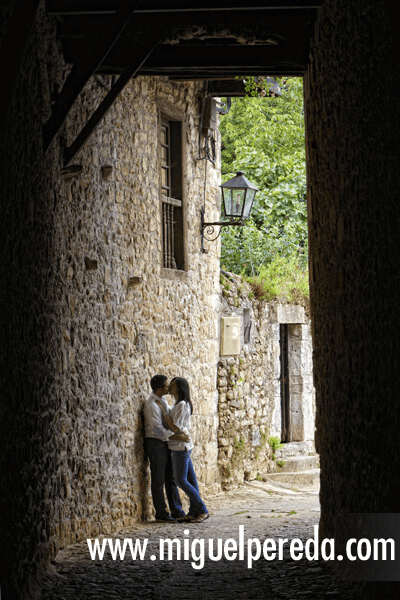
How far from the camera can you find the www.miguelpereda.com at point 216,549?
5.64 metres

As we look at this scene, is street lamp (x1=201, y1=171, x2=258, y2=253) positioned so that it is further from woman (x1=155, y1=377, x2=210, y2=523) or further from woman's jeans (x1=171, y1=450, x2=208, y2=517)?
woman's jeans (x1=171, y1=450, x2=208, y2=517)

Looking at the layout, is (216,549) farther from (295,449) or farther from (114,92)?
(295,449)

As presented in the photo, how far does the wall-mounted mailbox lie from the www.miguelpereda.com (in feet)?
12.6

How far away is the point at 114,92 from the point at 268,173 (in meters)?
12.5

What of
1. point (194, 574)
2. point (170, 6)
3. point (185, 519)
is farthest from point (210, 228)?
point (194, 574)

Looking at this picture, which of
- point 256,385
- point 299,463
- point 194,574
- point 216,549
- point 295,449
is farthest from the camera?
point 295,449

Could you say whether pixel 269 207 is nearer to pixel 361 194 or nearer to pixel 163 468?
pixel 163 468

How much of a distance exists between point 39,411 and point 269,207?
1281 cm

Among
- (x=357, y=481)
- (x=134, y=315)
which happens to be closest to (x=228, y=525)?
(x=134, y=315)

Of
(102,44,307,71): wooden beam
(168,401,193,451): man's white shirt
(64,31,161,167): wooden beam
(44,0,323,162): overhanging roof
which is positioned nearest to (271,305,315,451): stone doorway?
(168,401,193,451): man's white shirt

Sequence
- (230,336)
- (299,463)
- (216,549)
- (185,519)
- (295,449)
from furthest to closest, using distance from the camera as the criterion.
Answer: (295,449) < (299,463) < (230,336) < (185,519) < (216,549)

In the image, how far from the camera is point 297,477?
11.6 metres

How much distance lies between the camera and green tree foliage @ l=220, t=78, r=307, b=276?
15.2m

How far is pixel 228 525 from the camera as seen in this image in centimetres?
746
